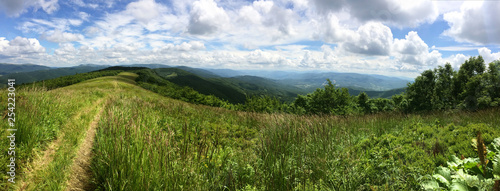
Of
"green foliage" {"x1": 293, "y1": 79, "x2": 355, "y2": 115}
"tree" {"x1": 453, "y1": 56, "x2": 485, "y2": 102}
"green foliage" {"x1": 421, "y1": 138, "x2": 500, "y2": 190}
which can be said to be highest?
"tree" {"x1": 453, "y1": 56, "x2": 485, "y2": 102}

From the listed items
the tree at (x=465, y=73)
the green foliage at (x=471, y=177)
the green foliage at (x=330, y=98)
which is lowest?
the green foliage at (x=330, y=98)

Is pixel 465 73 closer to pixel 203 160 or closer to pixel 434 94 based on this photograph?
pixel 434 94

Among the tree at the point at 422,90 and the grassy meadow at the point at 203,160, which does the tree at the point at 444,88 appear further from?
the grassy meadow at the point at 203,160

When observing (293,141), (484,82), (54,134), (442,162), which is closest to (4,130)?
(54,134)

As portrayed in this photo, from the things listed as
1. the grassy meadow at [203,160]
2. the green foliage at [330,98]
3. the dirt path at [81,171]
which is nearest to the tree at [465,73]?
the green foliage at [330,98]

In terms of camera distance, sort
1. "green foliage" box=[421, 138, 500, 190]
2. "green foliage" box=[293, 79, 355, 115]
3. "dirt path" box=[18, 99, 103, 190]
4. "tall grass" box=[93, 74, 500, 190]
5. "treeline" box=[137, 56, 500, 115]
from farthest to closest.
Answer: "green foliage" box=[293, 79, 355, 115] → "treeline" box=[137, 56, 500, 115] → "dirt path" box=[18, 99, 103, 190] → "tall grass" box=[93, 74, 500, 190] → "green foliage" box=[421, 138, 500, 190]

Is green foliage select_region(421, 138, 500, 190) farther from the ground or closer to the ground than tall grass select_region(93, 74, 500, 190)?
farther from the ground

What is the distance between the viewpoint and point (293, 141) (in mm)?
4660

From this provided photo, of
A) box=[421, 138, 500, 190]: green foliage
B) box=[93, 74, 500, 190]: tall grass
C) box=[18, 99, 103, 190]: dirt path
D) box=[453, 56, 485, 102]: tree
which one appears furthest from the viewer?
box=[453, 56, 485, 102]: tree

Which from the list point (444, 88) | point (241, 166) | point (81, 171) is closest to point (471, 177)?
point (241, 166)

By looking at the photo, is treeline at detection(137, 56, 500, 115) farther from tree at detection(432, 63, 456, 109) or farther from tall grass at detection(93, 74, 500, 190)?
tall grass at detection(93, 74, 500, 190)

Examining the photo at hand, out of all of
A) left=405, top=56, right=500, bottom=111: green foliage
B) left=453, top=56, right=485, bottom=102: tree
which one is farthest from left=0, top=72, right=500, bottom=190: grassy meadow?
left=453, top=56, right=485, bottom=102: tree

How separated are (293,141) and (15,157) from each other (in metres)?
5.76

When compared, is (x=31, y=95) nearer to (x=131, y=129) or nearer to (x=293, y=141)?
(x=131, y=129)
